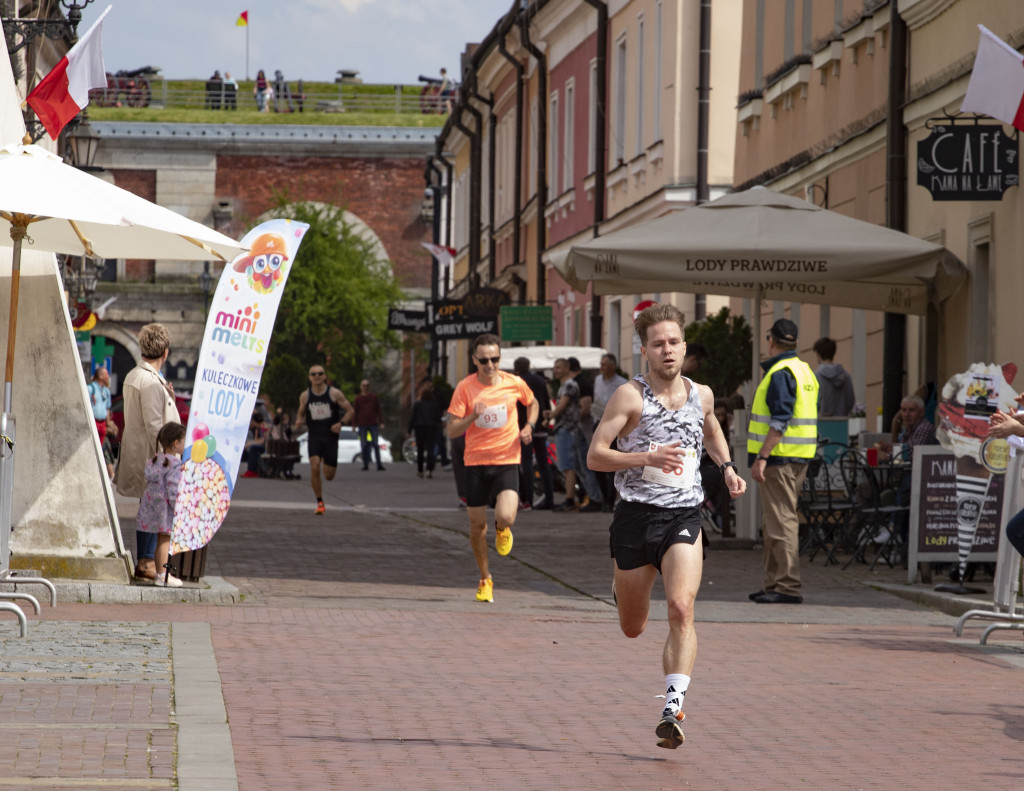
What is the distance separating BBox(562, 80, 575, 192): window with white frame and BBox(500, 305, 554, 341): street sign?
5648 mm

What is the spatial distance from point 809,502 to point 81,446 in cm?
621

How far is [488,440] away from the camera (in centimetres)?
1370

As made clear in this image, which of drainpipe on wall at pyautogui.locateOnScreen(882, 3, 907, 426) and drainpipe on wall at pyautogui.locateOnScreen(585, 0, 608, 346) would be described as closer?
drainpipe on wall at pyautogui.locateOnScreen(882, 3, 907, 426)

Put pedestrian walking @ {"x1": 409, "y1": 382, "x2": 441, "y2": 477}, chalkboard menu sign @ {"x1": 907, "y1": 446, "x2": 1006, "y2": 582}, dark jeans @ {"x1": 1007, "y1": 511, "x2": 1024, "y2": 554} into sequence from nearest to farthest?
dark jeans @ {"x1": 1007, "y1": 511, "x2": 1024, "y2": 554} < chalkboard menu sign @ {"x1": 907, "y1": 446, "x2": 1006, "y2": 582} < pedestrian walking @ {"x1": 409, "y1": 382, "x2": 441, "y2": 477}

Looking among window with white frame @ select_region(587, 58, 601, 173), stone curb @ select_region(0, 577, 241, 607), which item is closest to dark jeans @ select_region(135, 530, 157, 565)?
stone curb @ select_region(0, 577, 241, 607)

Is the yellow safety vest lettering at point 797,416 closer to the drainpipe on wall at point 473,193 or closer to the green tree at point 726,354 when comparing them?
the green tree at point 726,354

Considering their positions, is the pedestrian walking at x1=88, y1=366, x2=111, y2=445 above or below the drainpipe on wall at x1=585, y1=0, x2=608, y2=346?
below

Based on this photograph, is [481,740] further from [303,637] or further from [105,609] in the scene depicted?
[105,609]

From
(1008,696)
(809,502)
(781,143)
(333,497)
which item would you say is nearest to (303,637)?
(1008,696)

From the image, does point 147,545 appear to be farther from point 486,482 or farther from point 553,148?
point 553,148

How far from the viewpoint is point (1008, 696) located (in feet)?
30.8

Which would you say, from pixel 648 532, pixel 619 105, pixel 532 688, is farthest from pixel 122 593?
pixel 619 105

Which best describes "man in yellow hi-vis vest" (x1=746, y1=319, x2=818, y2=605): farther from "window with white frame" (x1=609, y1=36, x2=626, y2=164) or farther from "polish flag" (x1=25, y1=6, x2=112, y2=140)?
"window with white frame" (x1=609, y1=36, x2=626, y2=164)

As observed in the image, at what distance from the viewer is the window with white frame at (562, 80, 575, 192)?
37.3 meters
